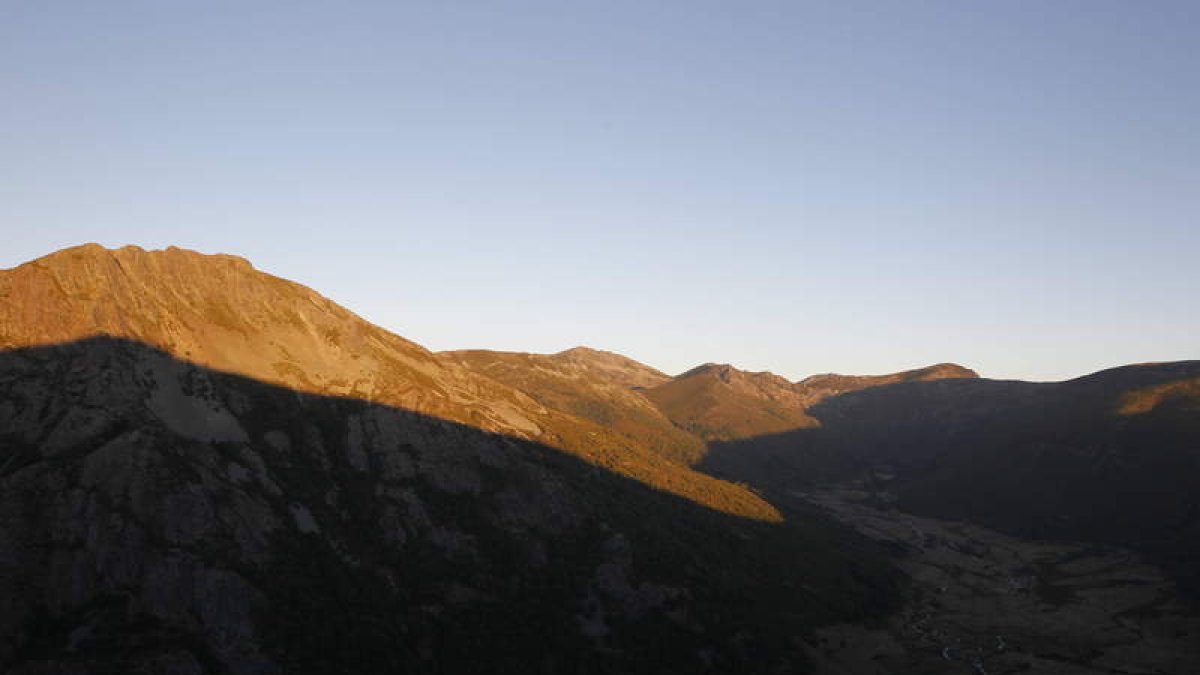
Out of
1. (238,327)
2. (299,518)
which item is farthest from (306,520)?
(238,327)

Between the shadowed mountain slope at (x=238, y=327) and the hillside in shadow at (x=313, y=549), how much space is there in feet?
13.5

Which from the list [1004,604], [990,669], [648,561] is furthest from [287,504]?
[1004,604]

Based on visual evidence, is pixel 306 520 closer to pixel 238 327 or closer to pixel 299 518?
pixel 299 518

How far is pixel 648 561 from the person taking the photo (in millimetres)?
138625

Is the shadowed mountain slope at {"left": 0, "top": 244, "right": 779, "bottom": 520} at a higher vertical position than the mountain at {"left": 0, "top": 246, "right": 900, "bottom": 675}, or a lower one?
higher

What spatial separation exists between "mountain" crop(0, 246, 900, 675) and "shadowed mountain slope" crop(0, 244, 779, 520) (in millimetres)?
474

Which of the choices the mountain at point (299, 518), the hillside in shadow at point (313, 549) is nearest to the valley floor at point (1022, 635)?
the mountain at point (299, 518)

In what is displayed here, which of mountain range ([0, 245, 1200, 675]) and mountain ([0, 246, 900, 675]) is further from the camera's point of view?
mountain range ([0, 245, 1200, 675])

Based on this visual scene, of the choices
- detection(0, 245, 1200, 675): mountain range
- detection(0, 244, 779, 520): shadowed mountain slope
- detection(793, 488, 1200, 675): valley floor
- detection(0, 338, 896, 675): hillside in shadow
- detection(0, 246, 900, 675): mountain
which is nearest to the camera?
detection(0, 338, 896, 675): hillside in shadow

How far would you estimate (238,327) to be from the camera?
129750 millimetres

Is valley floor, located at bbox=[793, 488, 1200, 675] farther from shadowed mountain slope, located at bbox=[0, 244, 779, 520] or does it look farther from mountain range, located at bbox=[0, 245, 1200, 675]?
shadowed mountain slope, located at bbox=[0, 244, 779, 520]

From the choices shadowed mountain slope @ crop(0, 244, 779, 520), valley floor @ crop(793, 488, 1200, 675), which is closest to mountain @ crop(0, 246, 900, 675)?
shadowed mountain slope @ crop(0, 244, 779, 520)

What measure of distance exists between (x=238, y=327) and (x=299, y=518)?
143 ft

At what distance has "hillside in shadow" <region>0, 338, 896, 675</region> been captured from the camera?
7925cm
